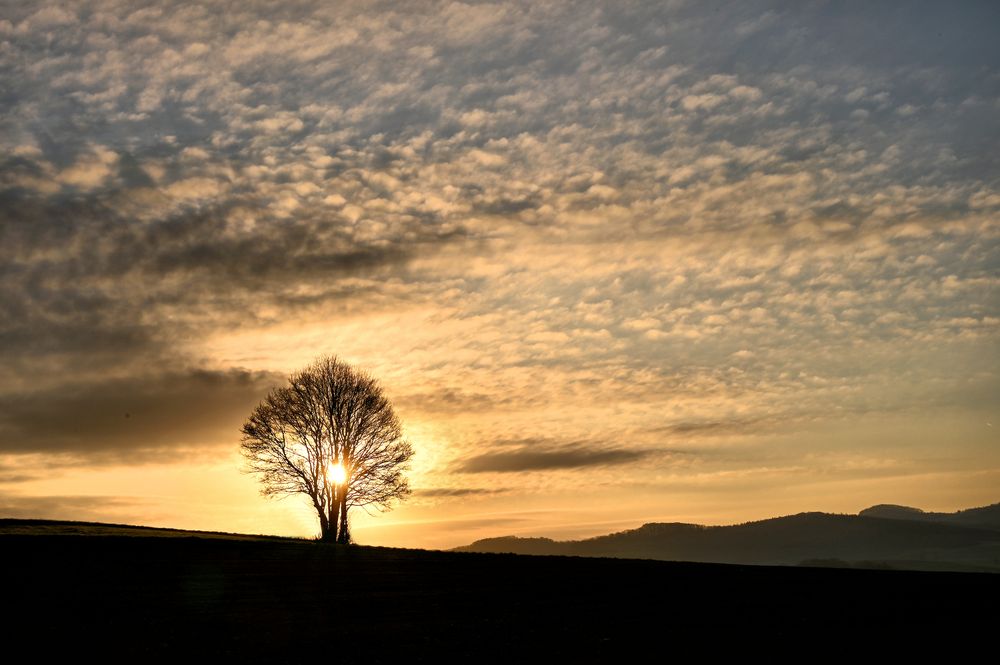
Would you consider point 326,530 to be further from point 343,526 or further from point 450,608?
point 450,608

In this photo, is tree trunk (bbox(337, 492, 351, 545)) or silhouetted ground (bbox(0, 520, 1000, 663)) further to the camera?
tree trunk (bbox(337, 492, 351, 545))

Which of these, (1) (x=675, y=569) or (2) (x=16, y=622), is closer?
(2) (x=16, y=622)

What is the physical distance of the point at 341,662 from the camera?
63.9ft

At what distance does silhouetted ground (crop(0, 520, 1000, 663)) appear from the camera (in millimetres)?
21016

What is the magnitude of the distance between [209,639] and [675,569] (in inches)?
1060

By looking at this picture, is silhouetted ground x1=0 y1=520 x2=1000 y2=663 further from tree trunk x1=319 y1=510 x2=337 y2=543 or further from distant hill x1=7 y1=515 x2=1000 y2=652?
tree trunk x1=319 y1=510 x2=337 y2=543

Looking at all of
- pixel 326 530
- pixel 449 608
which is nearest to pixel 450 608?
pixel 449 608

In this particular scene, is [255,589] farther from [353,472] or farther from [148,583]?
[353,472]

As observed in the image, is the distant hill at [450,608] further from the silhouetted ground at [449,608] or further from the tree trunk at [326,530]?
the tree trunk at [326,530]

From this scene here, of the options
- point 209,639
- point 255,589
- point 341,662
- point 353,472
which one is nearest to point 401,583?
point 255,589

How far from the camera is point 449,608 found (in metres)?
28.4

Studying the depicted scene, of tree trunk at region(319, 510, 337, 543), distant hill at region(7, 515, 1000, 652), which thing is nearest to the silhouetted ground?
distant hill at region(7, 515, 1000, 652)

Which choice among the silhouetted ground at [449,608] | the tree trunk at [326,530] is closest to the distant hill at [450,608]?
the silhouetted ground at [449,608]

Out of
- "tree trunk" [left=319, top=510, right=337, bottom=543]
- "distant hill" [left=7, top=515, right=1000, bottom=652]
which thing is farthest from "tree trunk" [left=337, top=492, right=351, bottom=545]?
"distant hill" [left=7, top=515, right=1000, bottom=652]
